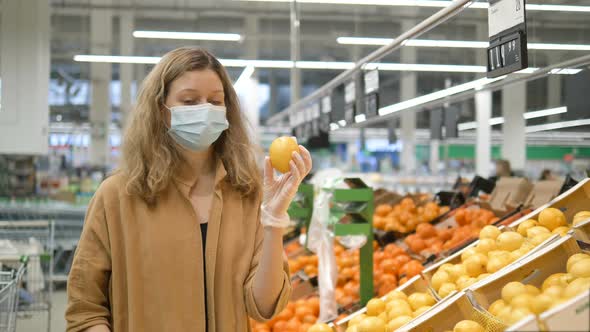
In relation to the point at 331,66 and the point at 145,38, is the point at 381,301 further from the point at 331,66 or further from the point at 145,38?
the point at 331,66

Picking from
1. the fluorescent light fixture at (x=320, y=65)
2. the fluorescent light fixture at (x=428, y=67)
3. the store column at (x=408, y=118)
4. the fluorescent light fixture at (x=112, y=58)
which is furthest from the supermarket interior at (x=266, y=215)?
the store column at (x=408, y=118)

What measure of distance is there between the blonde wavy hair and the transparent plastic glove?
17 cm

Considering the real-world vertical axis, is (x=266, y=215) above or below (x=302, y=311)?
above

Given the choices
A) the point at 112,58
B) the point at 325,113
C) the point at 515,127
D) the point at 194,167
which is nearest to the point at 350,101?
the point at 325,113

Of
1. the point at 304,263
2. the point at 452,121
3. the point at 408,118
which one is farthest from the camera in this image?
the point at 408,118

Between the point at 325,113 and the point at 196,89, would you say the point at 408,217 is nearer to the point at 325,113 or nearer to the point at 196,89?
the point at 325,113

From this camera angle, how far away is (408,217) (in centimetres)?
477

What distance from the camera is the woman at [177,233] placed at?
1.82m

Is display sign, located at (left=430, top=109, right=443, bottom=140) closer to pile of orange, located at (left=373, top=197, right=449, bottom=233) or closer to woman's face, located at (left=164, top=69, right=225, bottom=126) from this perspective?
pile of orange, located at (left=373, top=197, right=449, bottom=233)

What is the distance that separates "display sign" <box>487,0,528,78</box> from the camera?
8.63ft

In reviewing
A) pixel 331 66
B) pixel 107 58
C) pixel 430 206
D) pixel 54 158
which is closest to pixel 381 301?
pixel 430 206

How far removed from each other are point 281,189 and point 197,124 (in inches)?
11.7

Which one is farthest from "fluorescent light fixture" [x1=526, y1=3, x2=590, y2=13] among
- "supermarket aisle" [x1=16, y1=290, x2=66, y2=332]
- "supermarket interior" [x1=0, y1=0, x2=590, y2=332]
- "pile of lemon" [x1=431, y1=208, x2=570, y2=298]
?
"supermarket aisle" [x1=16, y1=290, x2=66, y2=332]

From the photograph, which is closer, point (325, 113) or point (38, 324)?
point (38, 324)
